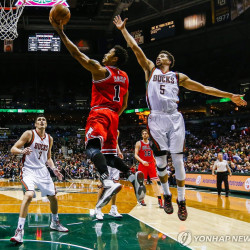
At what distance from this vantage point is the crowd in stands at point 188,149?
17.9 m

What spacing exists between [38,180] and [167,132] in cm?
239

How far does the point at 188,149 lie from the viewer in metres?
25.0

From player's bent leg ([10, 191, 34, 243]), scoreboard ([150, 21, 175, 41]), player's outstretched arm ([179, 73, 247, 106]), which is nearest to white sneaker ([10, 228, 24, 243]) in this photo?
player's bent leg ([10, 191, 34, 243])

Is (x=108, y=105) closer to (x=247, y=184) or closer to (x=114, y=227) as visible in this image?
(x=114, y=227)

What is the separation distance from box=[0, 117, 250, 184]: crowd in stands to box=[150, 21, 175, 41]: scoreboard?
893cm

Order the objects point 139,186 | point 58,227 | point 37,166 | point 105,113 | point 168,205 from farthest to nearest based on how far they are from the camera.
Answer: point 58,227, point 37,166, point 168,205, point 105,113, point 139,186

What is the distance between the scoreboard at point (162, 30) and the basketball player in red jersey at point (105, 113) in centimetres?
2543

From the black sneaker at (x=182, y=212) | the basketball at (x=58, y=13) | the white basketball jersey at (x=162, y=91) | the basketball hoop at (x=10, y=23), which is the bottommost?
the black sneaker at (x=182, y=212)

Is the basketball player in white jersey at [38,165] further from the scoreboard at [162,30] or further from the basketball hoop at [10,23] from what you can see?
the scoreboard at [162,30]

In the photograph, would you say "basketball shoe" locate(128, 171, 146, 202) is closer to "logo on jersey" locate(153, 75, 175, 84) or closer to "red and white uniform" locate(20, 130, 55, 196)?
"logo on jersey" locate(153, 75, 175, 84)

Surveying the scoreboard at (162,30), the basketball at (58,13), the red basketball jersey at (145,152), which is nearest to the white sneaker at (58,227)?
the basketball at (58,13)

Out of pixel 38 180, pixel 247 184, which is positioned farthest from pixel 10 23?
pixel 247 184

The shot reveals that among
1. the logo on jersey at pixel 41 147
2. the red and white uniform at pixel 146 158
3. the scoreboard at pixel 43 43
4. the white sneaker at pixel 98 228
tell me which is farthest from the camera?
the scoreboard at pixel 43 43

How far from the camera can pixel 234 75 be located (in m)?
30.2
